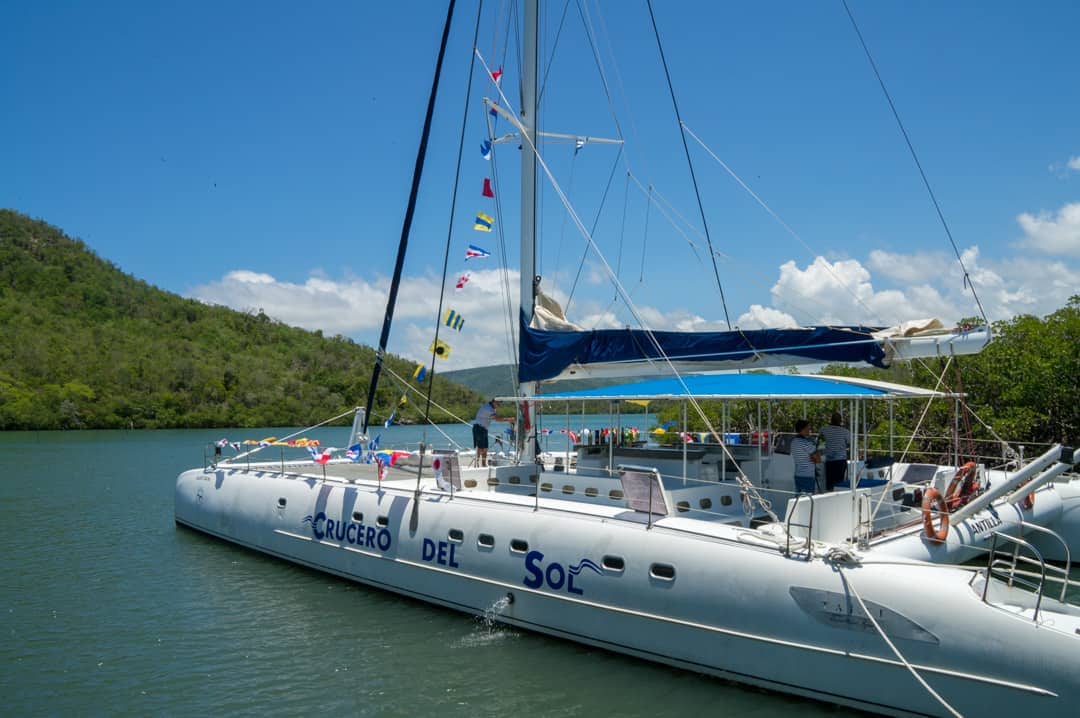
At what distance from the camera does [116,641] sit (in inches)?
376

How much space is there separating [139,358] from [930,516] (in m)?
80.7

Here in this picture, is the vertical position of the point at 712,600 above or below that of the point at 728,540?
below

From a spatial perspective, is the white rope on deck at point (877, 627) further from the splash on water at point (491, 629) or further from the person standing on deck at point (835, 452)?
the splash on water at point (491, 629)

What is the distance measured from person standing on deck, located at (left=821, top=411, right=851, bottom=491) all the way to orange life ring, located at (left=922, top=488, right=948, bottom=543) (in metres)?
1.11

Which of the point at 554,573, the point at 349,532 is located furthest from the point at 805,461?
the point at 349,532

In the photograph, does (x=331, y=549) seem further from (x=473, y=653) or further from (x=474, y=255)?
(x=474, y=255)

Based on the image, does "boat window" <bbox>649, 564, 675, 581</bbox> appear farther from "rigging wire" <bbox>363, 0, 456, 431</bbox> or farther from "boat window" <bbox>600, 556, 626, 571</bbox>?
"rigging wire" <bbox>363, 0, 456, 431</bbox>

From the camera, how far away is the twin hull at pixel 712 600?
6078 mm

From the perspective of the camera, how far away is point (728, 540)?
765 cm

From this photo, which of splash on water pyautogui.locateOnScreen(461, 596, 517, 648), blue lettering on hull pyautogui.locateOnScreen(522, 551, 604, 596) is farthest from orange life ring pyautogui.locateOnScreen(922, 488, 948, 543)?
splash on water pyautogui.locateOnScreen(461, 596, 517, 648)

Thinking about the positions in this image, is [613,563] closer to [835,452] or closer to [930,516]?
[835,452]

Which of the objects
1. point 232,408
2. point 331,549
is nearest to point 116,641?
point 331,549

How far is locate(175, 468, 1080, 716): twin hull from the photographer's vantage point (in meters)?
6.08

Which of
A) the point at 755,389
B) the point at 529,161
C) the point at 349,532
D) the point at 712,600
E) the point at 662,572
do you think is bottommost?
the point at 349,532
